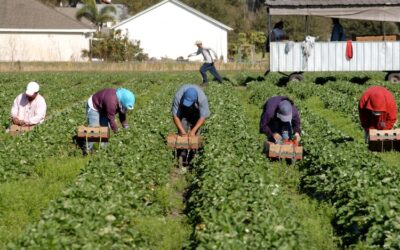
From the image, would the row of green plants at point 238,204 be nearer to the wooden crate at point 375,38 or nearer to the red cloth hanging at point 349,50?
the red cloth hanging at point 349,50

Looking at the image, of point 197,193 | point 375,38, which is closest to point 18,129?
point 197,193

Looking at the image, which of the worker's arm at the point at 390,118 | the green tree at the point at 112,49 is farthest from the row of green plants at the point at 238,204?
the green tree at the point at 112,49

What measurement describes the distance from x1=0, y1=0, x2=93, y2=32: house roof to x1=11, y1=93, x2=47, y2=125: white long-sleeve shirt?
42.5 metres

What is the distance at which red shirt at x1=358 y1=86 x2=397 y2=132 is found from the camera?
1166 centimetres

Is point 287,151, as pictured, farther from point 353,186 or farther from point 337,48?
point 337,48

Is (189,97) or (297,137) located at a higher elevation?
(189,97)

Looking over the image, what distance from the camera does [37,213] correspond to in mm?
8570

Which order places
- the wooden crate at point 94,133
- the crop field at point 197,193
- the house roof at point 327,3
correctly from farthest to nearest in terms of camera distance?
the house roof at point 327,3, the wooden crate at point 94,133, the crop field at point 197,193

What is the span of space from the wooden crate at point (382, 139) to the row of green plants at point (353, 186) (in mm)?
308

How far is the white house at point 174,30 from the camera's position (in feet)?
206

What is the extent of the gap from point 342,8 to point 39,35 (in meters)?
33.8

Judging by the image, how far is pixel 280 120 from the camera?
11.8 meters

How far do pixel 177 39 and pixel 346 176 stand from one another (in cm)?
5477

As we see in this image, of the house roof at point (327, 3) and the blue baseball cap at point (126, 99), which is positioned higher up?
the house roof at point (327, 3)
